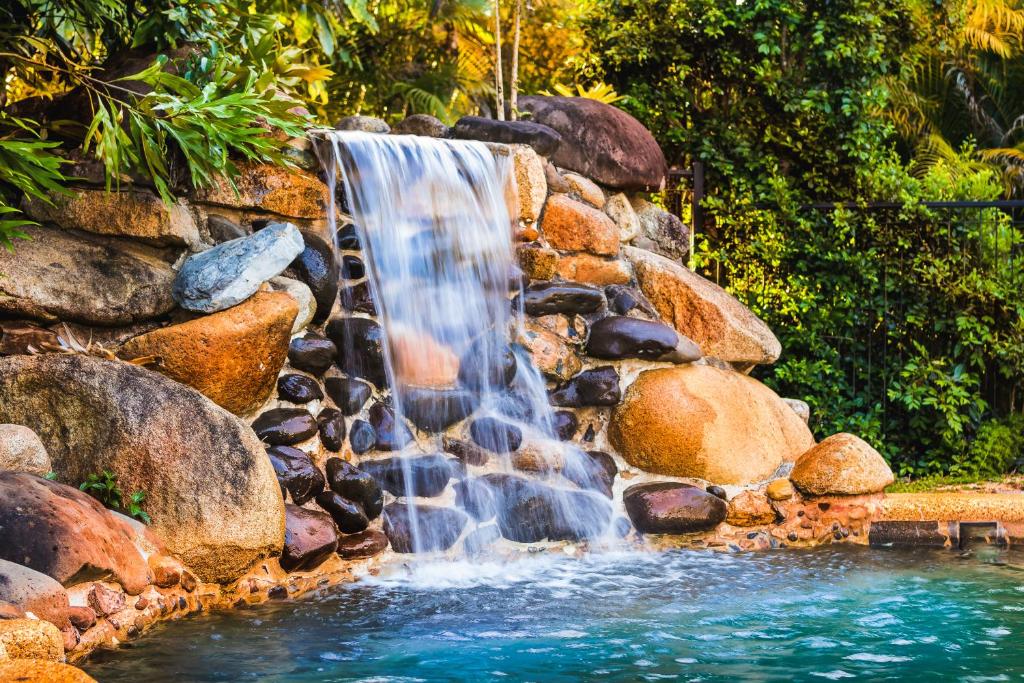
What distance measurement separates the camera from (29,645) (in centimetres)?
353

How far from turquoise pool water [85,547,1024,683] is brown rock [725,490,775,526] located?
605 millimetres

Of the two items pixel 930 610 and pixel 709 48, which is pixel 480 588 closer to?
pixel 930 610

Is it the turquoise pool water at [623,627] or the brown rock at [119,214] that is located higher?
the brown rock at [119,214]

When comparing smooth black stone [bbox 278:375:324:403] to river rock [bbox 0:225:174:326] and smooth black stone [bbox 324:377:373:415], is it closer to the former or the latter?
smooth black stone [bbox 324:377:373:415]

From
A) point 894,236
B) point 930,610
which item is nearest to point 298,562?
point 930,610

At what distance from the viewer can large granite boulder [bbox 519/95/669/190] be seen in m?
8.26

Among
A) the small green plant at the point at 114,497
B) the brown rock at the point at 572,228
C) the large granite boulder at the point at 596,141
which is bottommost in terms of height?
the small green plant at the point at 114,497

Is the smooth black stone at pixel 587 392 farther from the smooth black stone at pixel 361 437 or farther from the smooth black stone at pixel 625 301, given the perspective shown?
the smooth black stone at pixel 361 437

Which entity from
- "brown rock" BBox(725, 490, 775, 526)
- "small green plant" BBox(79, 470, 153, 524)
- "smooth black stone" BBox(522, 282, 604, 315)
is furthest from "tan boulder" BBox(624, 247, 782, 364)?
"small green plant" BBox(79, 470, 153, 524)

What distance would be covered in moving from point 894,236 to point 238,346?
5.63 meters

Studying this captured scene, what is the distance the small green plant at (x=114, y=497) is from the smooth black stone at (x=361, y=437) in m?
1.55

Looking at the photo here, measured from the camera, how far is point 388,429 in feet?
21.3

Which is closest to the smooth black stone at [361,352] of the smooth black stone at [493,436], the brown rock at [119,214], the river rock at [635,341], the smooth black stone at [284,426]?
the smooth black stone at [284,426]

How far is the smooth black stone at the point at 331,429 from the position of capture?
622cm
